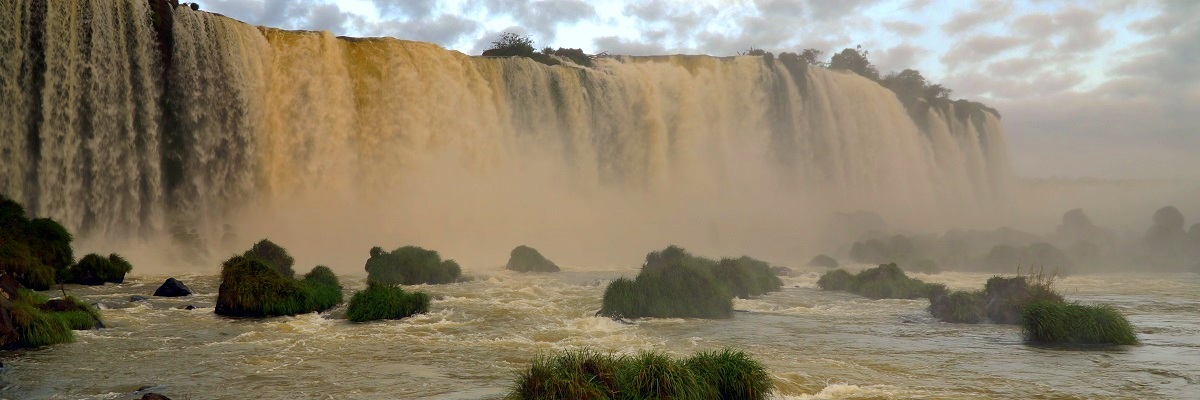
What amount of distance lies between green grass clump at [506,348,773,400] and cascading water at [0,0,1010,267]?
2255cm

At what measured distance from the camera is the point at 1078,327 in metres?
13.9

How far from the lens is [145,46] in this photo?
26.8m

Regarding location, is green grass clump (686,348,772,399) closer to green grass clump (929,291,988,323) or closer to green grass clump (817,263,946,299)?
green grass clump (929,291,988,323)

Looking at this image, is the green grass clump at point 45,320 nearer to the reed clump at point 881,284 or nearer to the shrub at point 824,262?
the reed clump at point 881,284

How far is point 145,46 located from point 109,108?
2.52 meters

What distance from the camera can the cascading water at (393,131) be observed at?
24.9m

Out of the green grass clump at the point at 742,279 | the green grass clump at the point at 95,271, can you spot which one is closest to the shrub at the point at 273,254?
the green grass clump at the point at 95,271

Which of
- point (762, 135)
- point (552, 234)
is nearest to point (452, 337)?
point (552, 234)

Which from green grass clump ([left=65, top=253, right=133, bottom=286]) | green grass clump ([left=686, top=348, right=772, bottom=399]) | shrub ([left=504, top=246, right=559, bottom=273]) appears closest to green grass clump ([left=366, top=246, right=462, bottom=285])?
shrub ([left=504, top=246, right=559, bottom=273])

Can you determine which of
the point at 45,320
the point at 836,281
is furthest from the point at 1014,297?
the point at 45,320

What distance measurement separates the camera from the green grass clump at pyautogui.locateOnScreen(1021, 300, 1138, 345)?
13.8m

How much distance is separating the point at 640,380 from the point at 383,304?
889 cm

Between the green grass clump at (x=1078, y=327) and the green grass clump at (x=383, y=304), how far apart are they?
1191 cm

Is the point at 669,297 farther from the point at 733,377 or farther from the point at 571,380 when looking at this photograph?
the point at 571,380
